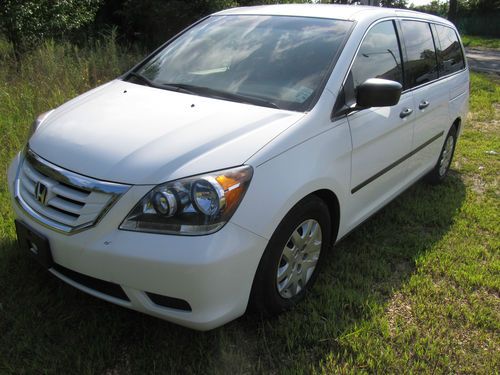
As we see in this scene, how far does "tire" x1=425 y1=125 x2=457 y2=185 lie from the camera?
15.6 feet

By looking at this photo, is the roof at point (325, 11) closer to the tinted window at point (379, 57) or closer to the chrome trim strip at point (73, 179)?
the tinted window at point (379, 57)

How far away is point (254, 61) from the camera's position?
3.08 m

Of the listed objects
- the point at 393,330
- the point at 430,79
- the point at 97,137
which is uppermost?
the point at 97,137

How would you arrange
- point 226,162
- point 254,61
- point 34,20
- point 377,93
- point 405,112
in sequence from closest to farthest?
1. point 226,162
2. point 377,93
3. point 254,61
4. point 405,112
5. point 34,20

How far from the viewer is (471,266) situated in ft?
11.1

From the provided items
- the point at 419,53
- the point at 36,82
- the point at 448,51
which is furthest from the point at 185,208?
the point at 36,82

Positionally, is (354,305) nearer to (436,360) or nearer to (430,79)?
(436,360)

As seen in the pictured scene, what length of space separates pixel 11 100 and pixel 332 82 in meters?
4.02

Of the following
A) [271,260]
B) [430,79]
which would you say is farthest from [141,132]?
[430,79]

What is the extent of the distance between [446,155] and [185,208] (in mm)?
3659

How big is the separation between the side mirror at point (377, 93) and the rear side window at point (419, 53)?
96 cm

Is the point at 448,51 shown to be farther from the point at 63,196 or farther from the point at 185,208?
the point at 63,196

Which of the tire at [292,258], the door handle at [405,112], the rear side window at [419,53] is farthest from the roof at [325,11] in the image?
the tire at [292,258]

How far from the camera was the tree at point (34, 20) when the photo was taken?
7480mm
